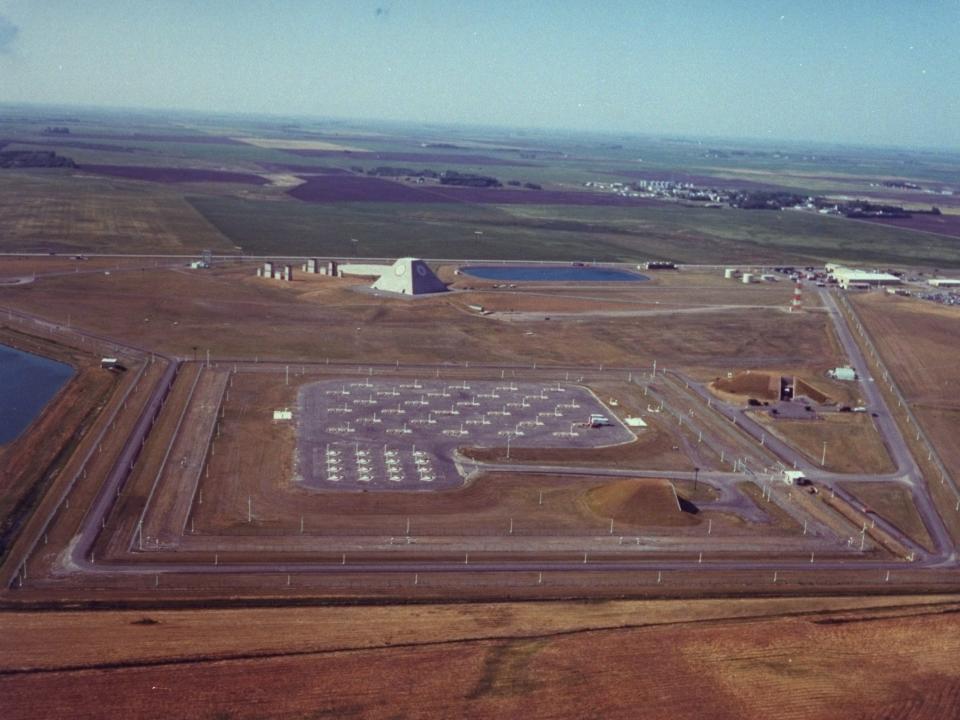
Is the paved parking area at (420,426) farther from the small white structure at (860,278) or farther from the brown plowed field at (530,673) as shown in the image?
the small white structure at (860,278)

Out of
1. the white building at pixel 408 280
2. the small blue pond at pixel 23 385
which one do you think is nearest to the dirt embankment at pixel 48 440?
the small blue pond at pixel 23 385

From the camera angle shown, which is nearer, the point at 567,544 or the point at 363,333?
the point at 567,544

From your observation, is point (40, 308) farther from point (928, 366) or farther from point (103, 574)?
point (928, 366)

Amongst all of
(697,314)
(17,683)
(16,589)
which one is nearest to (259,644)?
(17,683)

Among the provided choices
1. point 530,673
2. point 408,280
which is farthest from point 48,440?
point 408,280

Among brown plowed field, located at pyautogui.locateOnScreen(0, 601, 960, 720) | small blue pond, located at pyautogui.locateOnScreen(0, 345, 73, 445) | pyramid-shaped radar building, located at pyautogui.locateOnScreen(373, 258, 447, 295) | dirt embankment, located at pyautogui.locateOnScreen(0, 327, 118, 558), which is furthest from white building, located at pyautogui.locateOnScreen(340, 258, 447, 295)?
brown plowed field, located at pyautogui.locateOnScreen(0, 601, 960, 720)

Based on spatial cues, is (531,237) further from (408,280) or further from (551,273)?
(408,280)
